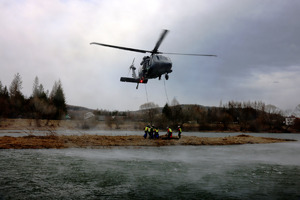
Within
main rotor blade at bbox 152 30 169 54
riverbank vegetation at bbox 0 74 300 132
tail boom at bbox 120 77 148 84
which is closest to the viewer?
main rotor blade at bbox 152 30 169 54

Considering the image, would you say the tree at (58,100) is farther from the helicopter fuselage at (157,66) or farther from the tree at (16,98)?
the helicopter fuselage at (157,66)

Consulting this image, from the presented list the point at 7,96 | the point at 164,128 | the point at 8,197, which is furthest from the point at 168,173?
the point at 7,96

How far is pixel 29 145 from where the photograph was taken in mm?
26031

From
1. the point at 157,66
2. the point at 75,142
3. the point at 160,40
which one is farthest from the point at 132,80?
the point at 75,142

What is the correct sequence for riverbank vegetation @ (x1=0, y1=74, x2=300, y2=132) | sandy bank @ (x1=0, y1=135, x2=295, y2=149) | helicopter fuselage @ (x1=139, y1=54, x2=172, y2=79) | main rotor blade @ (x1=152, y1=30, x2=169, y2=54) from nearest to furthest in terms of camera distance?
main rotor blade @ (x1=152, y1=30, x2=169, y2=54)
helicopter fuselage @ (x1=139, y1=54, x2=172, y2=79)
sandy bank @ (x1=0, y1=135, x2=295, y2=149)
riverbank vegetation @ (x1=0, y1=74, x2=300, y2=132)

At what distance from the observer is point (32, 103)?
280 feet

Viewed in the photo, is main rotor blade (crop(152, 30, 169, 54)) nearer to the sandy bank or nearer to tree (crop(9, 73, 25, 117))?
the sandy bank

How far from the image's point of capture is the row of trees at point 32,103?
3263 inches

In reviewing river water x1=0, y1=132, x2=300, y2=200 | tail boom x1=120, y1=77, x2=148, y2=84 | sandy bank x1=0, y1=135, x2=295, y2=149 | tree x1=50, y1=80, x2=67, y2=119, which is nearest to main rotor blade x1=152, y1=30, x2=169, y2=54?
tail boom x1=120, y1=77, x2=148, y2=84

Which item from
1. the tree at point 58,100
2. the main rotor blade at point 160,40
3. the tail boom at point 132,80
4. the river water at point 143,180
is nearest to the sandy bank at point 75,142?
the river water at point 143,180

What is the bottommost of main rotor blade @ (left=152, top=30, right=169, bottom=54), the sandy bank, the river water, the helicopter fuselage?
the river water

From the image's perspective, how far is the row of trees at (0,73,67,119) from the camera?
82875 millimetres

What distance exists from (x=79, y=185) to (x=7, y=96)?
97.4 m

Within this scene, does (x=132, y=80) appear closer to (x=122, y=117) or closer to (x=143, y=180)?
(x=143, y=180)
